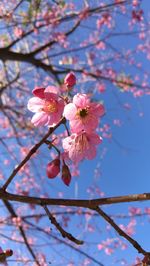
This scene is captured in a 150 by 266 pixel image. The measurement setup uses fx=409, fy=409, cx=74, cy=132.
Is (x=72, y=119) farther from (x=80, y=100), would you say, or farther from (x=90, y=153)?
(x=90, y=153)

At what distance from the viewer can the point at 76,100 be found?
1.67 meters

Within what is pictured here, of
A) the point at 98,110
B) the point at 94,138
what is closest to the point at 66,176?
the point at 94,138

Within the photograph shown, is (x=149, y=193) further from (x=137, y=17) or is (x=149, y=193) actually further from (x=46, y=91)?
(x=137, y=17)

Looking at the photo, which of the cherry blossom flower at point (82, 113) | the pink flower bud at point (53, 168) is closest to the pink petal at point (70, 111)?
the cherry blossom flower at point (82, 113)

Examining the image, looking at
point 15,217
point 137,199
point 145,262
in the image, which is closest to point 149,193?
point 137,199

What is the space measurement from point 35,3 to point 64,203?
4538mm

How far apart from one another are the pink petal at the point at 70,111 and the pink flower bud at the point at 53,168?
21cm

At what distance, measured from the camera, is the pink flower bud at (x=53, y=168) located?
1.64 metres

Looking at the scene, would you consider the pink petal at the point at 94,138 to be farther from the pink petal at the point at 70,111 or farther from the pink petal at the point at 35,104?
the pink petal at the point at 35,104

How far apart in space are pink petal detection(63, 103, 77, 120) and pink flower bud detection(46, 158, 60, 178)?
0.21 meters

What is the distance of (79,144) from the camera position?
1.68 metres

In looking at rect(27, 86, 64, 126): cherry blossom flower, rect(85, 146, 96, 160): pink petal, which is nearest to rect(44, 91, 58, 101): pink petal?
rect(27, 86, 64, 126): cherry blossom flower

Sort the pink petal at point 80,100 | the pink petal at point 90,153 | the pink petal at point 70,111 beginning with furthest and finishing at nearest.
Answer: the pink petal at point 90,153 → the pink petal at point 80,100 → the pink petal at point 70,111

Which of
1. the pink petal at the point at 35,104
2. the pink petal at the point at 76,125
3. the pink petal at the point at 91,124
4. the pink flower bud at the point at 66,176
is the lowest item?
the pink flower bud at the point at 66,176
